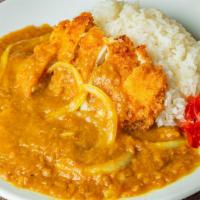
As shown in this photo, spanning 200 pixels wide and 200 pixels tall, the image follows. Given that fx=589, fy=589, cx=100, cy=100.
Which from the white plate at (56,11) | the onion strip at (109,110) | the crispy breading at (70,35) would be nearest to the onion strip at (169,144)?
the onion strip at (109,110)

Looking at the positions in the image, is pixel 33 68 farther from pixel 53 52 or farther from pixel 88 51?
pixel 88 51

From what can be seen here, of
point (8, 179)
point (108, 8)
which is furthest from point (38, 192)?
point (108, 8)

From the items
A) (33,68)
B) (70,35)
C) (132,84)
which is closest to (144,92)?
(132,84)

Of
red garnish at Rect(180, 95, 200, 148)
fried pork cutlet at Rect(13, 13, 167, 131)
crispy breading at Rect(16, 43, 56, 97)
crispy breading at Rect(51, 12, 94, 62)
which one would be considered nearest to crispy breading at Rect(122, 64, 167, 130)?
fried pork cutlet at Rect(13, 13, 167, 131)

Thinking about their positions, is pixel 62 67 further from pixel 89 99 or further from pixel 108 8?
pixel 108 8

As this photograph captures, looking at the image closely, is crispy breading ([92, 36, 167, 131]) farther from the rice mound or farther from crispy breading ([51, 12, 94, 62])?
crispy breading ([51, 12, 94, 62])
